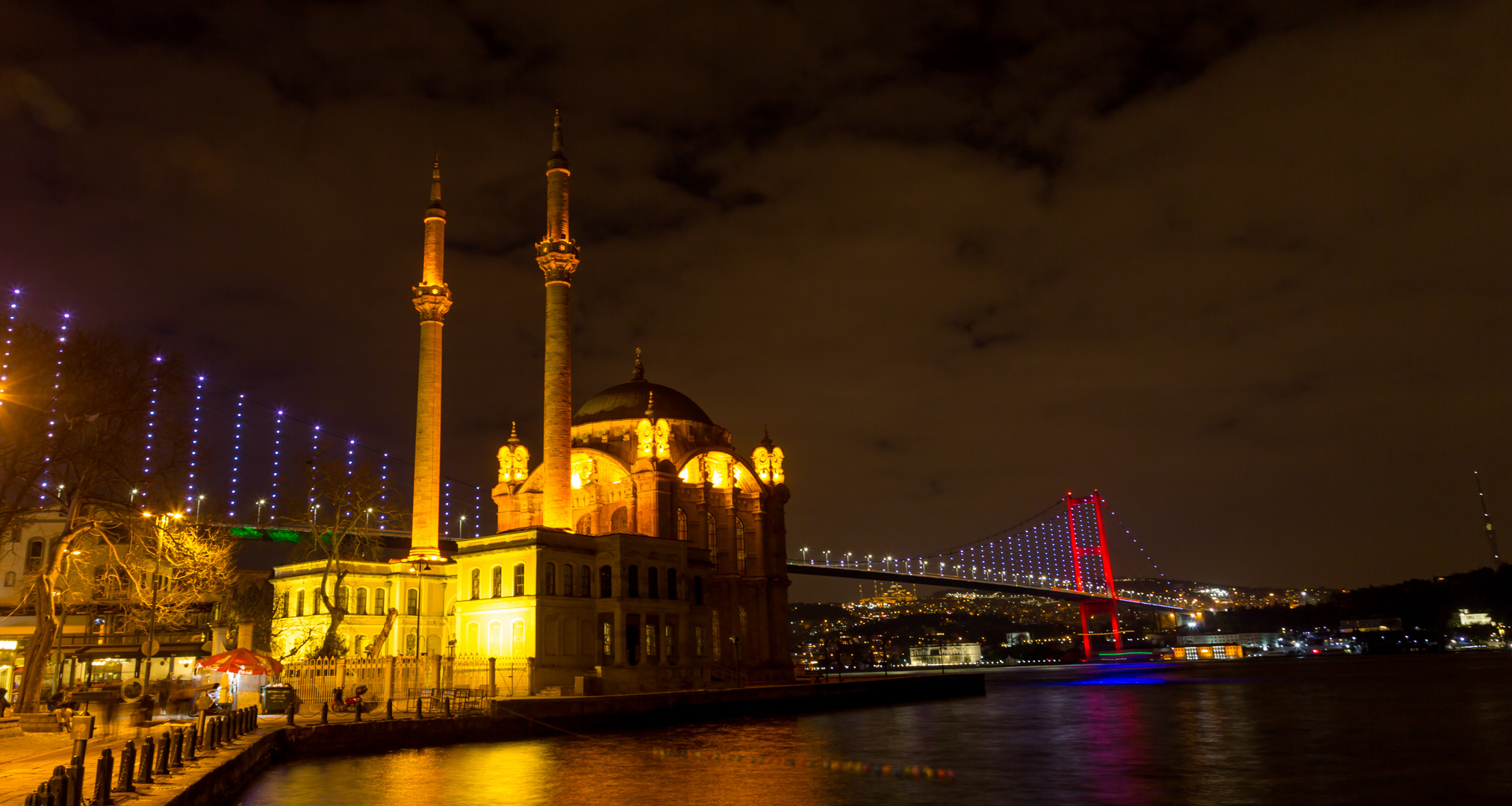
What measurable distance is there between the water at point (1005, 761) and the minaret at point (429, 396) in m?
16.2

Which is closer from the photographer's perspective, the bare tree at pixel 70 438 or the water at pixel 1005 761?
the water at pixel 1005 761

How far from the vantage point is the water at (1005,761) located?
20.5m

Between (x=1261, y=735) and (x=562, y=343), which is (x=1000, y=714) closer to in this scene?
(x=1261, y=735)

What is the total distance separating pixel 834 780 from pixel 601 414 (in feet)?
128

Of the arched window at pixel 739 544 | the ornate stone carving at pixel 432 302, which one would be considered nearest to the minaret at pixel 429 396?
the ornate stone carving at pixel 432 302

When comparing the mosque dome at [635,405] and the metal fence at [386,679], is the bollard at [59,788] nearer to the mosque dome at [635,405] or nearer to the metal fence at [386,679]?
→ the metal fence at [386,679]

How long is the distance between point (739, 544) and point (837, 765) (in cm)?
3336

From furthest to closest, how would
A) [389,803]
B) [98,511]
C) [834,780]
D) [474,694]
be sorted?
[474,694] → [98,511] → [834,780] → [389,803]

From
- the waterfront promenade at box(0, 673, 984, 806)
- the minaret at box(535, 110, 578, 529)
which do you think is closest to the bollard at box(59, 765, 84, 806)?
the waterfront promenade at box(0, 673, 984, 806)

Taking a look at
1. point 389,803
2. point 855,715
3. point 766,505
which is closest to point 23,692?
point 389,803

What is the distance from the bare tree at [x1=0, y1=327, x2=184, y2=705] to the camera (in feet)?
83.9

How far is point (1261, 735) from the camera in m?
32.3

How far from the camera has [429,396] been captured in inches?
1879

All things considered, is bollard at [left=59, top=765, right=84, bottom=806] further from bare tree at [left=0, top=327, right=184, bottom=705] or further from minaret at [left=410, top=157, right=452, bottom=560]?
minaret at [left=410, top=157, right=452, bottom=560]
